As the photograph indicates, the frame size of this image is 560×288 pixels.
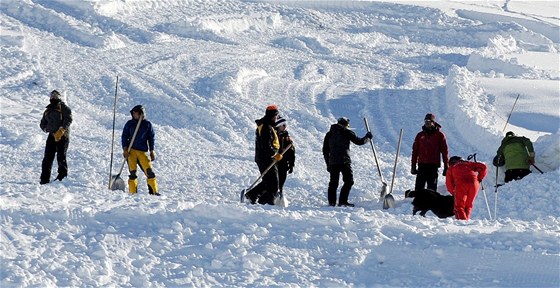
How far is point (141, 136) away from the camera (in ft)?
40.5

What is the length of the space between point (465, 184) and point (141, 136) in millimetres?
4054

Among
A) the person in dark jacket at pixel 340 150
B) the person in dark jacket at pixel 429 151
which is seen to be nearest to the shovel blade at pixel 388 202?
the person in dark jacket at pixel 429 151

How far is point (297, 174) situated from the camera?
649 inches

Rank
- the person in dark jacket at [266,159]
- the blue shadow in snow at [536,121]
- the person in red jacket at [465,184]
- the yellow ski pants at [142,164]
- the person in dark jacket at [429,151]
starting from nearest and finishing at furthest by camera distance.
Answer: the person in red jacket at [465,184] → the person in dark jacket at [266,159] → the yellow ski pants at [142,164] → the person in dark jacket at [429,151] → the blue shadow in snow at [536,121]

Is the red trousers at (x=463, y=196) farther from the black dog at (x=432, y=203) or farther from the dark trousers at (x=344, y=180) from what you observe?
the dark trousers at (x=344, y=180)

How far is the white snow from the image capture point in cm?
867

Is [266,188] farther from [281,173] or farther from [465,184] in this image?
[465,184]

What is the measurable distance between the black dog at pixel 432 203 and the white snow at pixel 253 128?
90 centimetres

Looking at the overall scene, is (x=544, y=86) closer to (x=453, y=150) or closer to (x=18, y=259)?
(x=453, y=150)

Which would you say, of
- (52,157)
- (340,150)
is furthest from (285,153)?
(52,157)

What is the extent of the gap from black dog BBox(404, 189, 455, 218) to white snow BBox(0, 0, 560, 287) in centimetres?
90

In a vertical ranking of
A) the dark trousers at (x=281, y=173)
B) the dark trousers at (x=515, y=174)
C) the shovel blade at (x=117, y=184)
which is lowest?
the shovel blade at (x=117, y=184)

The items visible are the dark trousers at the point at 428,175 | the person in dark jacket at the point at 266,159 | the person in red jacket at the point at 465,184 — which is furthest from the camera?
the dark trousers at the point at 428,175

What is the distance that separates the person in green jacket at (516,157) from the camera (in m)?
14.6
